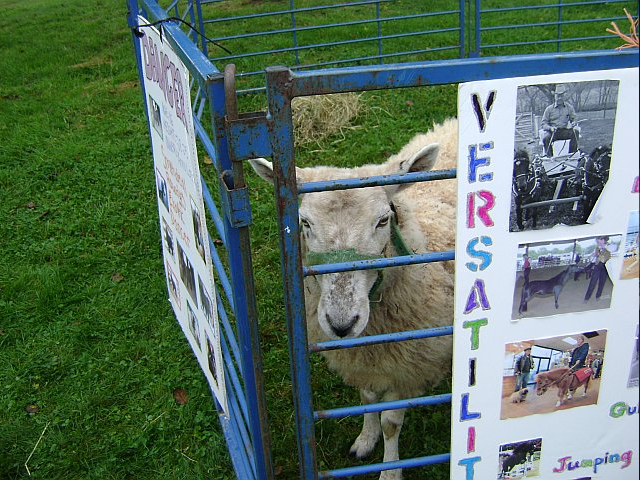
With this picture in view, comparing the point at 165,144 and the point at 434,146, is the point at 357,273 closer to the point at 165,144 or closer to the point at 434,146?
the point at 434,146

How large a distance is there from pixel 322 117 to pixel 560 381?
17.5 feet

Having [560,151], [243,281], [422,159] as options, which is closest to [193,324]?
[243,281]

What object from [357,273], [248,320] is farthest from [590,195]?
[248,320]

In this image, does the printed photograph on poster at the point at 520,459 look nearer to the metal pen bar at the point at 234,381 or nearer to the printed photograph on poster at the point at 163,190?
the metal pen bar at the point at 234,381

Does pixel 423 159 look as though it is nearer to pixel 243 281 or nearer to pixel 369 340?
pixel 369 340

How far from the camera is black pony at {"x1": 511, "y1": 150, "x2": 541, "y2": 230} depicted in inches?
66.1

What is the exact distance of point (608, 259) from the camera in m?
1.79

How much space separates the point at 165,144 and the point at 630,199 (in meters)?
1.65

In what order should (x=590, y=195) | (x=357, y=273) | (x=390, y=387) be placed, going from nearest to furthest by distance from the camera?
1. (x=590, y=195)
2. (x=357, y=273)
3. (x=390, y=387)

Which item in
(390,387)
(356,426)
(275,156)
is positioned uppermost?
(275,156)

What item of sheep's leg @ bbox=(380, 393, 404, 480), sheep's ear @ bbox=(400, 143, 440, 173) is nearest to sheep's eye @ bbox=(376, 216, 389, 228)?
sheep's ear @ bbox=(400, 143, 440, 173)

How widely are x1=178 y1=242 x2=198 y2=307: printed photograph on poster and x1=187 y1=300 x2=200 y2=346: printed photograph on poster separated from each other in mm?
100

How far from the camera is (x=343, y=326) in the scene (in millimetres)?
2254

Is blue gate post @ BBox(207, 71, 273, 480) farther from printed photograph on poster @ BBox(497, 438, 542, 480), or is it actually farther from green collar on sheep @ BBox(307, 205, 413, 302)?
printed photograph on poster @ BBox(497, 438, 542, 480)
